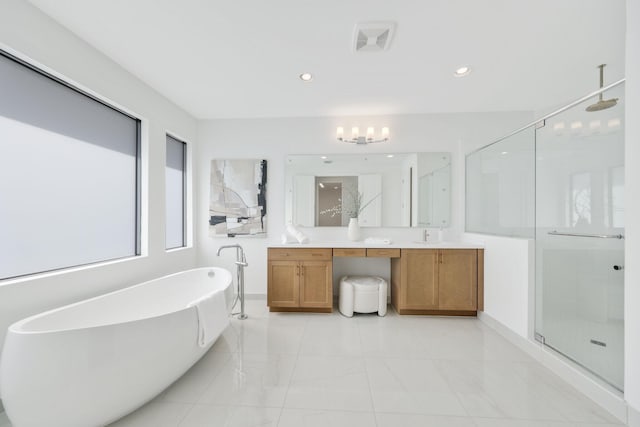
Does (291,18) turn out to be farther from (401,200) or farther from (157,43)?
(401,200)

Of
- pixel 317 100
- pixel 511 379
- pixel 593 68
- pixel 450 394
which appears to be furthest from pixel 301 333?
pixel 593 68

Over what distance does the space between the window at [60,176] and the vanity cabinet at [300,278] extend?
1481mm

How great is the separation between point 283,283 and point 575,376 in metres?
2.53

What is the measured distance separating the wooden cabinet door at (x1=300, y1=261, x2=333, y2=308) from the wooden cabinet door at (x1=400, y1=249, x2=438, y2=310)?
0.85m

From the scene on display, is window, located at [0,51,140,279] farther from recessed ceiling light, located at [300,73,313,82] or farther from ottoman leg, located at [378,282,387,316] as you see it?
ottoman leg, located at [378,282,387,316]

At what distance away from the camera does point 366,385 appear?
5.74 feet

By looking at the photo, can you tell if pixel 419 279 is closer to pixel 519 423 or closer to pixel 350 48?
pixel 519 423

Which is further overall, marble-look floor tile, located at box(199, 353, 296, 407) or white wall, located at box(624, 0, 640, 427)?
marble-look floor tile, located at box(199, 353, 296, 407)

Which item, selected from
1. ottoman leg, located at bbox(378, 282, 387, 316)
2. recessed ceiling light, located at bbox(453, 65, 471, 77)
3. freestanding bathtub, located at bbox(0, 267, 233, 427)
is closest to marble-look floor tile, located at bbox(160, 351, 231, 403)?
freestanding bathtub, located at bbox(0, 267, 233, 427)

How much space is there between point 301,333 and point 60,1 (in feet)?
10.1

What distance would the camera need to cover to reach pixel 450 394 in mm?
1662

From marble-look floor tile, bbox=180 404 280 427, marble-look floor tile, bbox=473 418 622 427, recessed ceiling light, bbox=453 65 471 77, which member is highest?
recessed ceiling light, bbox=453 65 471 77

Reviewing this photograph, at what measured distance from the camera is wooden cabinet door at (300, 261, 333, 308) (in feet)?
9.81

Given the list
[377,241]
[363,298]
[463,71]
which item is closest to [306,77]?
[463,71]
